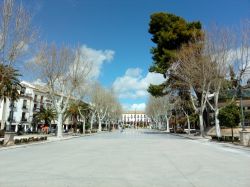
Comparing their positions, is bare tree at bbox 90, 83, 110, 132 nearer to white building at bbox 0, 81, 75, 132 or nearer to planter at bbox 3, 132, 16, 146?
white building at bbox 0, 81, 75, 132

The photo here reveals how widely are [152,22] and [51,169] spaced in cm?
3714

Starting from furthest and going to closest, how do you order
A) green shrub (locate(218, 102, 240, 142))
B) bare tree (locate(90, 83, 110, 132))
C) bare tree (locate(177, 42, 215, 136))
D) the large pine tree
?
bare tree (locate(90, 83, 110, 132)) < the large pine tree < bare tree (locate(177, 42, 215, 136)) < green shrub (locate(218, 102, 240, 142))

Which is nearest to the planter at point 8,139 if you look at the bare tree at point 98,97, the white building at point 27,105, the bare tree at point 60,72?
the bare tree at point 60,72

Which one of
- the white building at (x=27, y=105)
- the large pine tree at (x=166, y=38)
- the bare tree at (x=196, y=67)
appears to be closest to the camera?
the bare tree at (x=196, y=67)

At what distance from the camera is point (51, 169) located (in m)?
9.85

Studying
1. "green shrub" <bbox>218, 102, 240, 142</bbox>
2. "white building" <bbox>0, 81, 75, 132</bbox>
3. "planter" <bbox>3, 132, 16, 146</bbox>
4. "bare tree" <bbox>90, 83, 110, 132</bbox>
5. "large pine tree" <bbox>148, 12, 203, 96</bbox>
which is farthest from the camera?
"bare tree" <bbox>90, 83, 110, 132</bbox>

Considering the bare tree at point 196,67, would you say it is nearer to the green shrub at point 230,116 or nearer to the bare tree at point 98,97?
the green shrub at point 230,116

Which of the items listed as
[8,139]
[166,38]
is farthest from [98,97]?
[8,139]

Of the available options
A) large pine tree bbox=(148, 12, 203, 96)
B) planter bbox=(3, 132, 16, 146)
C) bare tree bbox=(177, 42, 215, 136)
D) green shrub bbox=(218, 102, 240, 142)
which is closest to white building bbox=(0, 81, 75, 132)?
large pine tree bbox=(148, 12, 203, 96)

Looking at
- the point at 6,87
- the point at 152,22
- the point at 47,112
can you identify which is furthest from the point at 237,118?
the point at 47,112

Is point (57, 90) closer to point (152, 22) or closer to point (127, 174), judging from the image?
point (152, 22)

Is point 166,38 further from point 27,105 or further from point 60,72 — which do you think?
point 27,105

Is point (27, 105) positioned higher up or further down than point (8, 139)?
higher up

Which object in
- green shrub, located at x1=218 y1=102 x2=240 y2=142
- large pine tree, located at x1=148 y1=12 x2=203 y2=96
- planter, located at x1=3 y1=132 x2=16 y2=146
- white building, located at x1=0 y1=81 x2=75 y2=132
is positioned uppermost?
large pine tree, located at x1=148 y1=12 x2=203 y2=96
